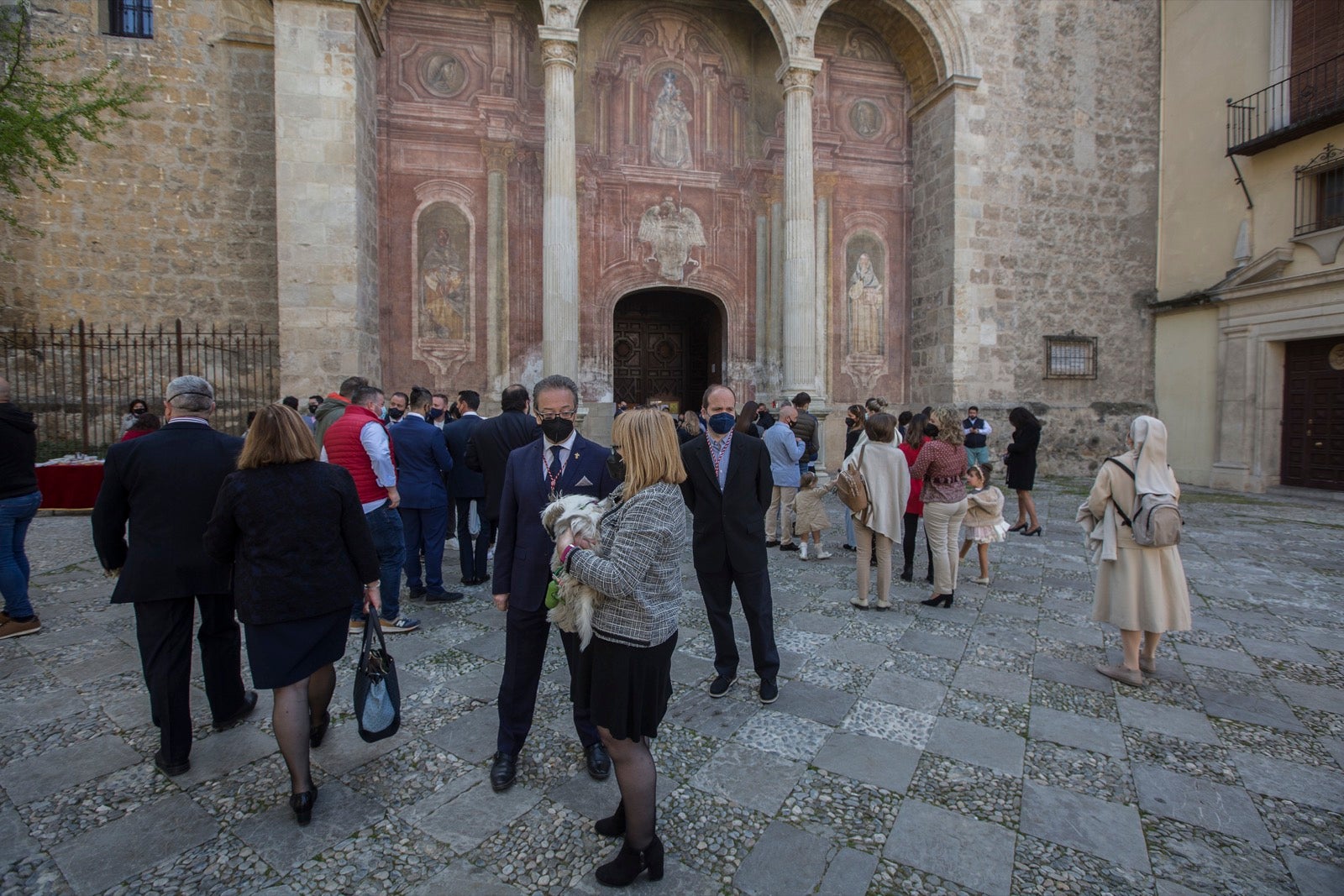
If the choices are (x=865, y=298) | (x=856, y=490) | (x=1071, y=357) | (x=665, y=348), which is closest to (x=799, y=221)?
(x=865, y=298)

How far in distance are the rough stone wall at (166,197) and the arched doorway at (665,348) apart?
7.13m

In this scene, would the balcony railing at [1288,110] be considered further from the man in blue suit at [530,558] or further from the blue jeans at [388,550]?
the blue jeans at [388,550]

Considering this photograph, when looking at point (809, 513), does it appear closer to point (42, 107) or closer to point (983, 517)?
point (983, 517)

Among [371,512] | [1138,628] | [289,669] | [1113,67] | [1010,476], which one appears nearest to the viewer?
[289,669]

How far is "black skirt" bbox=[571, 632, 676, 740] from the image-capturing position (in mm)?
2350

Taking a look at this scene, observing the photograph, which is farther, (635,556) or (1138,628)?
(1138,628)

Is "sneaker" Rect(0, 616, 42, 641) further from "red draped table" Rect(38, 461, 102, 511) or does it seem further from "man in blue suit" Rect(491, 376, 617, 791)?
"red draped table" Rect(38, 461, 102, 511)

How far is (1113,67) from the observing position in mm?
14844

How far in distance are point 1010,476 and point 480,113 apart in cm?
1143

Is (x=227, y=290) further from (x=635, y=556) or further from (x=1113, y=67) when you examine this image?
(x=1113, y=67)

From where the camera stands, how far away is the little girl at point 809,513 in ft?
24.1

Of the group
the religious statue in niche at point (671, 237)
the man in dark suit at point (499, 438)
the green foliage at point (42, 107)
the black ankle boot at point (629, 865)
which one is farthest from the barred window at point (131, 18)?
the black ankle boot at point (629, 865)

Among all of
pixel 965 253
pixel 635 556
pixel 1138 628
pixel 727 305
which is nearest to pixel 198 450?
pixel 635 556

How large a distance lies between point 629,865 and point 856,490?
12.3 ft
